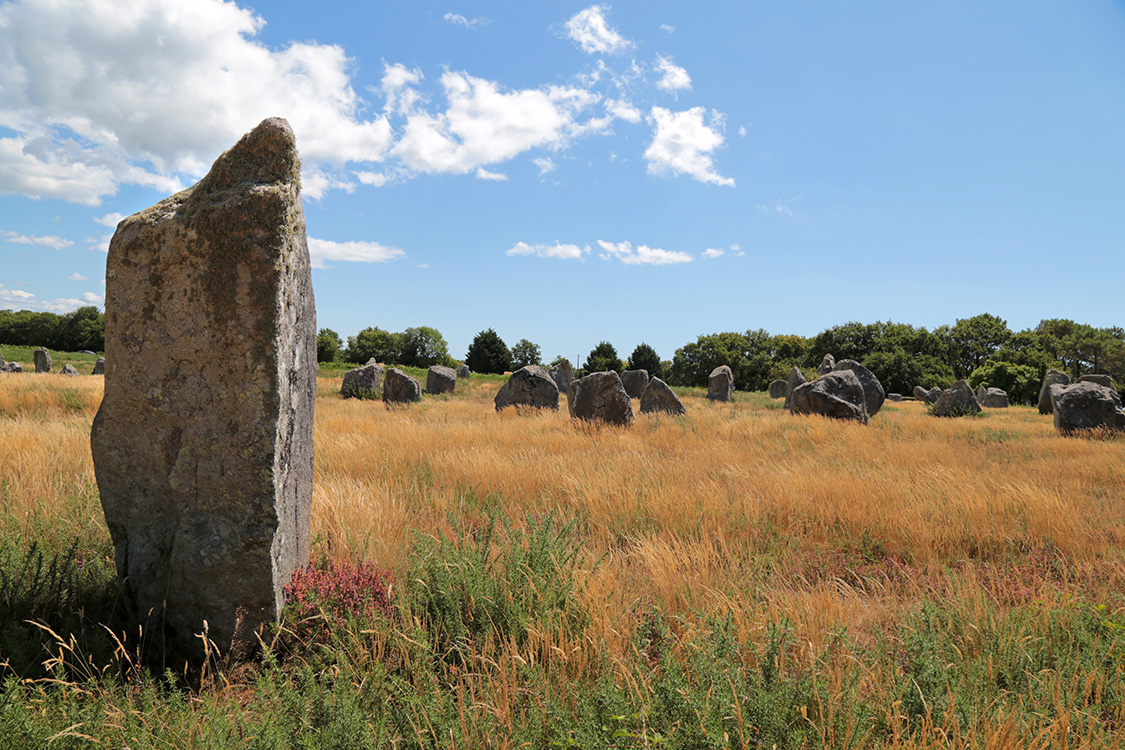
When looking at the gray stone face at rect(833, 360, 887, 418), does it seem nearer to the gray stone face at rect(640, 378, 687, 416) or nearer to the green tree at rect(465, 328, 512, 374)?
the gray stone face at rect(640, 378, 687, 416)

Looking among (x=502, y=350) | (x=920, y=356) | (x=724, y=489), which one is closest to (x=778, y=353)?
(x=920, y=356)

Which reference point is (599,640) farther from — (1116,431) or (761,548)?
(1116,431)

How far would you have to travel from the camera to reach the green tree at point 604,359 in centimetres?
6178

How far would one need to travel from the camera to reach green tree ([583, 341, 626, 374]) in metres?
61.8

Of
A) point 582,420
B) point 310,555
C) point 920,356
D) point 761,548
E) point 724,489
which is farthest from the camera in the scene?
point 920,356

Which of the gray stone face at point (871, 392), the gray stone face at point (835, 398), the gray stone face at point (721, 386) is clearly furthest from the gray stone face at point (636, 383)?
the gray stone face at point (835, 398)

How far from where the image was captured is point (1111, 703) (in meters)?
2.55

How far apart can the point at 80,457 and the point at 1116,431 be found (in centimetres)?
1895

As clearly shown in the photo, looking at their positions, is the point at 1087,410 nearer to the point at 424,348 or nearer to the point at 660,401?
the point at 660,401

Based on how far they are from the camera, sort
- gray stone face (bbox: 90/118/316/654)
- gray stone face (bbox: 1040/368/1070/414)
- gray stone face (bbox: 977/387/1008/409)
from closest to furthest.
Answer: gray stone face (bbox: 90/118/316/654), gray stone face (bbox: 1040/368/1070/414), gray stone face (bbox: 977/387/1008/409)

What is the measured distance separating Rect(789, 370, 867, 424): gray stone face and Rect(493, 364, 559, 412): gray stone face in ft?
24.7

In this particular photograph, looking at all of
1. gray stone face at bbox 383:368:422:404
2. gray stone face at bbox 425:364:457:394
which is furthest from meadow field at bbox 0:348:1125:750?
gray stone face at bbox 425:364:457:394

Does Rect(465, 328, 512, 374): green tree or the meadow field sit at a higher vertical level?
Rect(465, 328, 512, 374): green tree

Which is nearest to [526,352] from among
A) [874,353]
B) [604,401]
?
[874,353]
